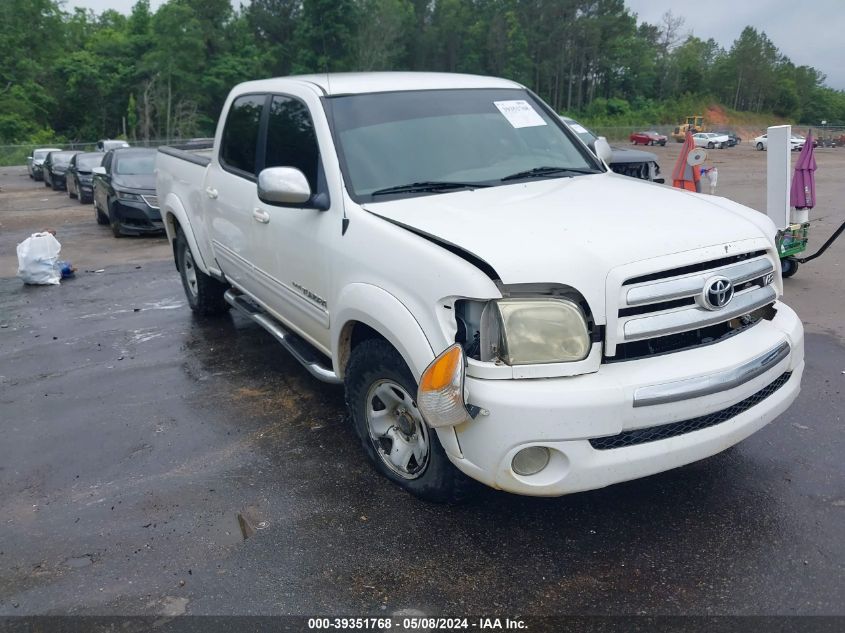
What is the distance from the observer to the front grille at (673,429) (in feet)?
9.73

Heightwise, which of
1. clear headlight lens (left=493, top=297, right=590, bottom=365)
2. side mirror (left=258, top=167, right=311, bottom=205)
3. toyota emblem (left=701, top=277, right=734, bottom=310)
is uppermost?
side mirror (left=258, top=167, right=311, bottom=205)

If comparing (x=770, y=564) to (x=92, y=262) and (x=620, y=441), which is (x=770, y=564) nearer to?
(x=620, y=441)

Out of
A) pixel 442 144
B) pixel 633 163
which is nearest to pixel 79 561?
pixel 442 144

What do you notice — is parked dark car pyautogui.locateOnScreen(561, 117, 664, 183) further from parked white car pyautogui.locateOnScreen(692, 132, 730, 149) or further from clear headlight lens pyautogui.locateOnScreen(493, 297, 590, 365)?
parked white car pyautogui.locateOnScreen(692, 132, 730, 149)

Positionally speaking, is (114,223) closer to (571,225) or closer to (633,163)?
(633,163)

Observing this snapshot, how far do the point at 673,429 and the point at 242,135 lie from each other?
370 centimetres

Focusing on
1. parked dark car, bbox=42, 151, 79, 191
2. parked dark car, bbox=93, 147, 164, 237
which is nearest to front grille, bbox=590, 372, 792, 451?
parked dark car, bbox=93, 147, 164, 237

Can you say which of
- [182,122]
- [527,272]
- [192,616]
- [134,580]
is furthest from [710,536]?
[182,122]

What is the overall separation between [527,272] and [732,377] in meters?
0.96

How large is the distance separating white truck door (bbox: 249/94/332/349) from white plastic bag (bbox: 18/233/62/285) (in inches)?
225

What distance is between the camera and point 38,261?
9359 mm

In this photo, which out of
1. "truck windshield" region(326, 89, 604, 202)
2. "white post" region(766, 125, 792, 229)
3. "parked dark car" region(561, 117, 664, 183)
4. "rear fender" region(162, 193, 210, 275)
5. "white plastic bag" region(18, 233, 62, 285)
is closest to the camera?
"truck windshield" region(326, 89, 604, 202)

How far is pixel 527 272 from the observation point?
2.93 m

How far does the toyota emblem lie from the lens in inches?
122
